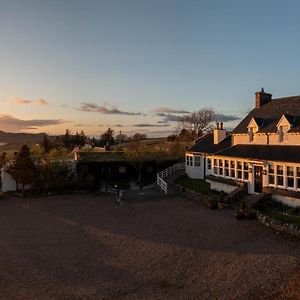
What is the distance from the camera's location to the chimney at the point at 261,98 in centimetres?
3685

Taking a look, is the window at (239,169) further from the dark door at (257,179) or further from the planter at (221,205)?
the planter at (221,205)

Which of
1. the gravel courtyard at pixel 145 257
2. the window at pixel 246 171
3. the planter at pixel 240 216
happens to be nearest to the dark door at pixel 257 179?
the window at pixel 246 171

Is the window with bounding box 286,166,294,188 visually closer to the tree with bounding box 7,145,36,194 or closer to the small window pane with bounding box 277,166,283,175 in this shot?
the small window pane with bounding box 277,166,283,175

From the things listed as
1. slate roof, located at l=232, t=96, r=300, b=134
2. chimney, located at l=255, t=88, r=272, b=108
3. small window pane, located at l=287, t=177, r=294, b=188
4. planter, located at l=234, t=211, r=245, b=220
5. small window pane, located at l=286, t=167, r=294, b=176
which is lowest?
planter, located at l=234, t=211, r=245, b=220

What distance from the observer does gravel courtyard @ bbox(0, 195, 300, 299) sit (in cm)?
1320

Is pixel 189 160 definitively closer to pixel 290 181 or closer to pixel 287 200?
pixel 290 181

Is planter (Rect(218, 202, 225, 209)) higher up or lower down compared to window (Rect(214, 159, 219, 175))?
lower down

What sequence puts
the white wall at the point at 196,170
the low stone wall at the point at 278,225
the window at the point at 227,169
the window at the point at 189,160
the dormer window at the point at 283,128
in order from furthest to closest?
the window at the point at 189,160
the white wall at the point at 196,170
the window at the point at 227,169
the dormer window at the point at 283,128
the low stone wall at the point at 278,225

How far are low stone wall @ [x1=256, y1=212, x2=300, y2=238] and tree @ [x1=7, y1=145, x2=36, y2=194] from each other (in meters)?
22.5

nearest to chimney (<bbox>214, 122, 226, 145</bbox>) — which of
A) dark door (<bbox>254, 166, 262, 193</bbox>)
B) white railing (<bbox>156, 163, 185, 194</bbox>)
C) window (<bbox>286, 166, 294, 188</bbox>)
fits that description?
white railing (<bbox>156, 163, 185, 194</bbox>)

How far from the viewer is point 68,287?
13.6 m

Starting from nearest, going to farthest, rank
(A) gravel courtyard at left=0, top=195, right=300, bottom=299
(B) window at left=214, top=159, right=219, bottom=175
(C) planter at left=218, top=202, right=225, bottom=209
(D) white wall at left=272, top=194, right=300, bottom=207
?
1. (A) gravel courtyard at left=0, top=195, right=300, bottom=299
2. (D) white wall at left=272, top=194, right=300, bottom=207
3. (C) planter at left=218, top=202, right=225, bottom=209
4. (B) window at left=214, top=159, right=219, bottom=175

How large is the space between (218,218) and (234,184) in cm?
699

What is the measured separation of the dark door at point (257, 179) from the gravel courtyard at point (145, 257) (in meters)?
4.63
